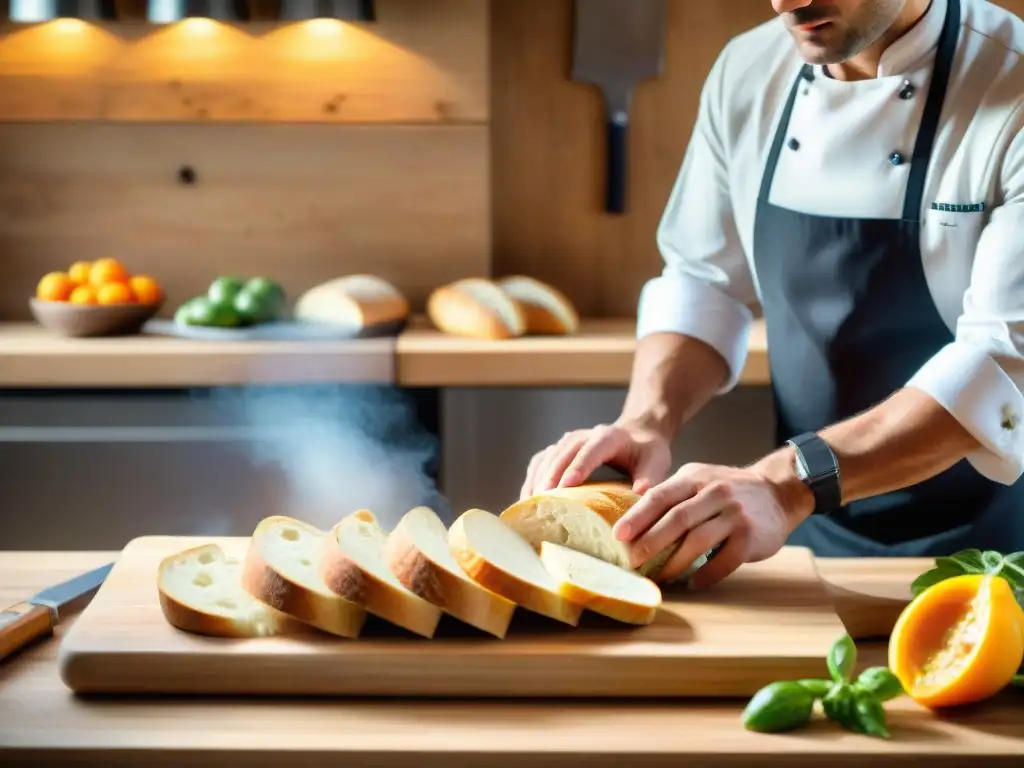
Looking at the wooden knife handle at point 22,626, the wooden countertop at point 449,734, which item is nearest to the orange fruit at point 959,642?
the wooden countertop at point 449,734

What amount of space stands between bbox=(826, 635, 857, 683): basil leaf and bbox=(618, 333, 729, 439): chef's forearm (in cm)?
63

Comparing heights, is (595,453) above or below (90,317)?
above

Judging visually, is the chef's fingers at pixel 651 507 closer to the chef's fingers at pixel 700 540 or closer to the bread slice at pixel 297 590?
the chef's fingers at pixel 700 540

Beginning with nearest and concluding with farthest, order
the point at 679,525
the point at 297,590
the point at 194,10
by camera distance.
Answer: the point at 297,590
the point at 679,525
the point at 194,10

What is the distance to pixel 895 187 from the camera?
1.60 meters

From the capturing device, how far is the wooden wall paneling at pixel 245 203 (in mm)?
2863

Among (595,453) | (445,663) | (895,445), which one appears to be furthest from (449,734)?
(895,445)

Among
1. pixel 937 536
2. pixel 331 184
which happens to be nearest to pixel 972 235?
pixel 937 536

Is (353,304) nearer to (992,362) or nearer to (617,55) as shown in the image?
(617,55)

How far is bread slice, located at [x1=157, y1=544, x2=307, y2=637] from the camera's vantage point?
1051 mm

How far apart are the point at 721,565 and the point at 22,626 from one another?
63 centimetres

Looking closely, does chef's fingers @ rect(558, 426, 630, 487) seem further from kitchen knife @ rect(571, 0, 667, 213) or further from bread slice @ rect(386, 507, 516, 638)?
kitchen knife @ rect(571, 0, 667, 213)

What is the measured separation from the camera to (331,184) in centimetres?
289

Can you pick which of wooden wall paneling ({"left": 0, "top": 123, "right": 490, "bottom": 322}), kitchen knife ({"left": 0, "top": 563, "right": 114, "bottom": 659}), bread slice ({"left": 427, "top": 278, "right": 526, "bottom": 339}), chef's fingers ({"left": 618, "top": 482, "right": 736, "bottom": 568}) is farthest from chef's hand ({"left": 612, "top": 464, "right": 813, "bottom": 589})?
wooden wall paneling ({"left": 0, "top": 123, "right": 490, "bottom": 322})
